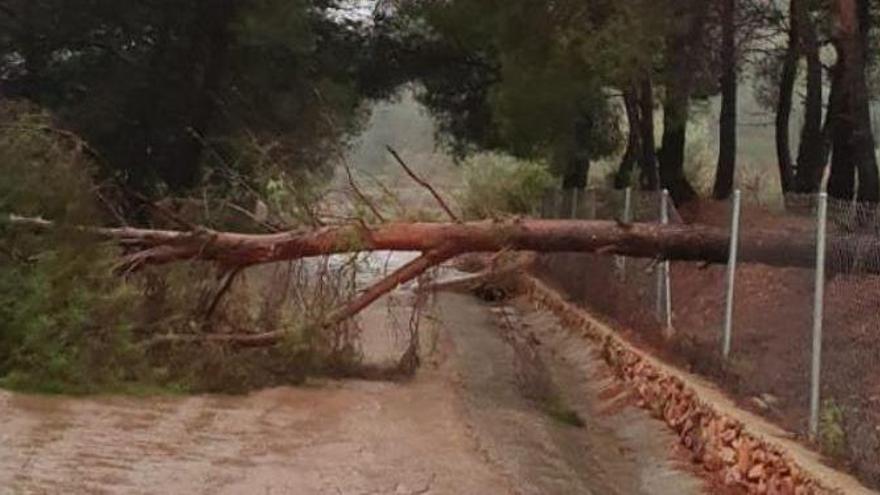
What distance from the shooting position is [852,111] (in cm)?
1594

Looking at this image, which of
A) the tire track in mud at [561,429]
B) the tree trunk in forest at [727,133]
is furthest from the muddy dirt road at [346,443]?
the tree trunk in forest at [727,133]

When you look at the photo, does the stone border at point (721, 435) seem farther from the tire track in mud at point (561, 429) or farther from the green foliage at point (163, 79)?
the green foliage at point (163, 79)

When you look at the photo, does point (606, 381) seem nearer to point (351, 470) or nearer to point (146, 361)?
point (146, 361)

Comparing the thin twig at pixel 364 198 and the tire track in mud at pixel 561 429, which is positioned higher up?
the thin twig at pixel 364 198

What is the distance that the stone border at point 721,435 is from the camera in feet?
29.9

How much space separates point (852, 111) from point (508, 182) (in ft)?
80.0

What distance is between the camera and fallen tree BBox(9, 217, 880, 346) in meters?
14.9

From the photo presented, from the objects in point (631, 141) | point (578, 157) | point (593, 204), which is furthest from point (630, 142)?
point (593, 204)

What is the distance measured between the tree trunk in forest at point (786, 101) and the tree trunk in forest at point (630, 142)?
2383 mm

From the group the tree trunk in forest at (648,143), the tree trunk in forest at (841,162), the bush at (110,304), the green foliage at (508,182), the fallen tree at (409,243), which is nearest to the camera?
the bush at (110,304)

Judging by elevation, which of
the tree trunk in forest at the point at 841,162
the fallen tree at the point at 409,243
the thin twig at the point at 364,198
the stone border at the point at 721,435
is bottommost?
the stone border at the point at 721,435

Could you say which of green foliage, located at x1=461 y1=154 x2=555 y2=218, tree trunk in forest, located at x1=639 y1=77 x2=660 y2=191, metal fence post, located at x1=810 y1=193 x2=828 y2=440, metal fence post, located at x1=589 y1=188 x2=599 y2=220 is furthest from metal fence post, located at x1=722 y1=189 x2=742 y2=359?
green foliage, located at x1=461 y1=154 x2=555 y2=218

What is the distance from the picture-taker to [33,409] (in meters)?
12.5

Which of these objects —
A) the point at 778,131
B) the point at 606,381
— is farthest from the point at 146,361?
the point at 778,131
